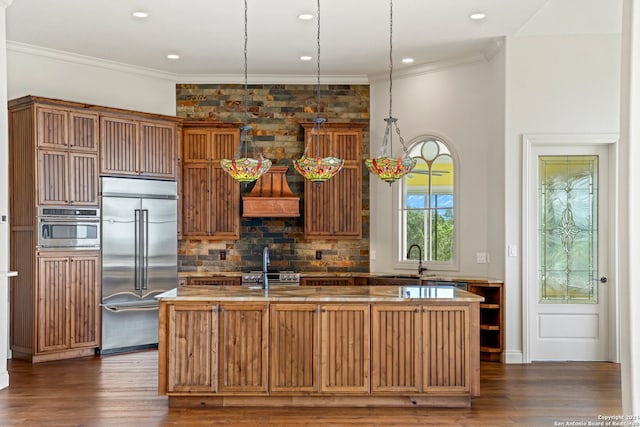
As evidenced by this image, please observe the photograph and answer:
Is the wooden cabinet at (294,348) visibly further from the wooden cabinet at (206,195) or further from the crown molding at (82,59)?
the crown molding at (82,59)

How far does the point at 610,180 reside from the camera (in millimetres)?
6672

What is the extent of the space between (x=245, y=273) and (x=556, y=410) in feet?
13.7

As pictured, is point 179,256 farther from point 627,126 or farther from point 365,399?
point 627,126

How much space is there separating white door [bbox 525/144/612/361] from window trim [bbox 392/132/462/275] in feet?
3.49

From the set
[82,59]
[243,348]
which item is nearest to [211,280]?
[82,59]

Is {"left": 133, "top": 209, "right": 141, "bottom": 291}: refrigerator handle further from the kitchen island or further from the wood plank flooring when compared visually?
the kitchen island

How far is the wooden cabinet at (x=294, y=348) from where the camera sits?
489 centimetres

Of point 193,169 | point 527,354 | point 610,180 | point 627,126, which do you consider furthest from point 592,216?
point 193,169

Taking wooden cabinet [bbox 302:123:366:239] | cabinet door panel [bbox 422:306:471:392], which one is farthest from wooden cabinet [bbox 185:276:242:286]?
cabinet door panel [bbox 422:306:471:392]

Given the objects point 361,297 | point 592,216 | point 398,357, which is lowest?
point 398,357

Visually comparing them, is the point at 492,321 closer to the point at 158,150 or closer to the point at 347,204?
the point at 347,204

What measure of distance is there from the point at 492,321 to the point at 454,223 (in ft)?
4.28

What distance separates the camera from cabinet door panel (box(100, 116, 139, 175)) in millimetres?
7109

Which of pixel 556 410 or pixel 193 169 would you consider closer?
pixel 556 410
